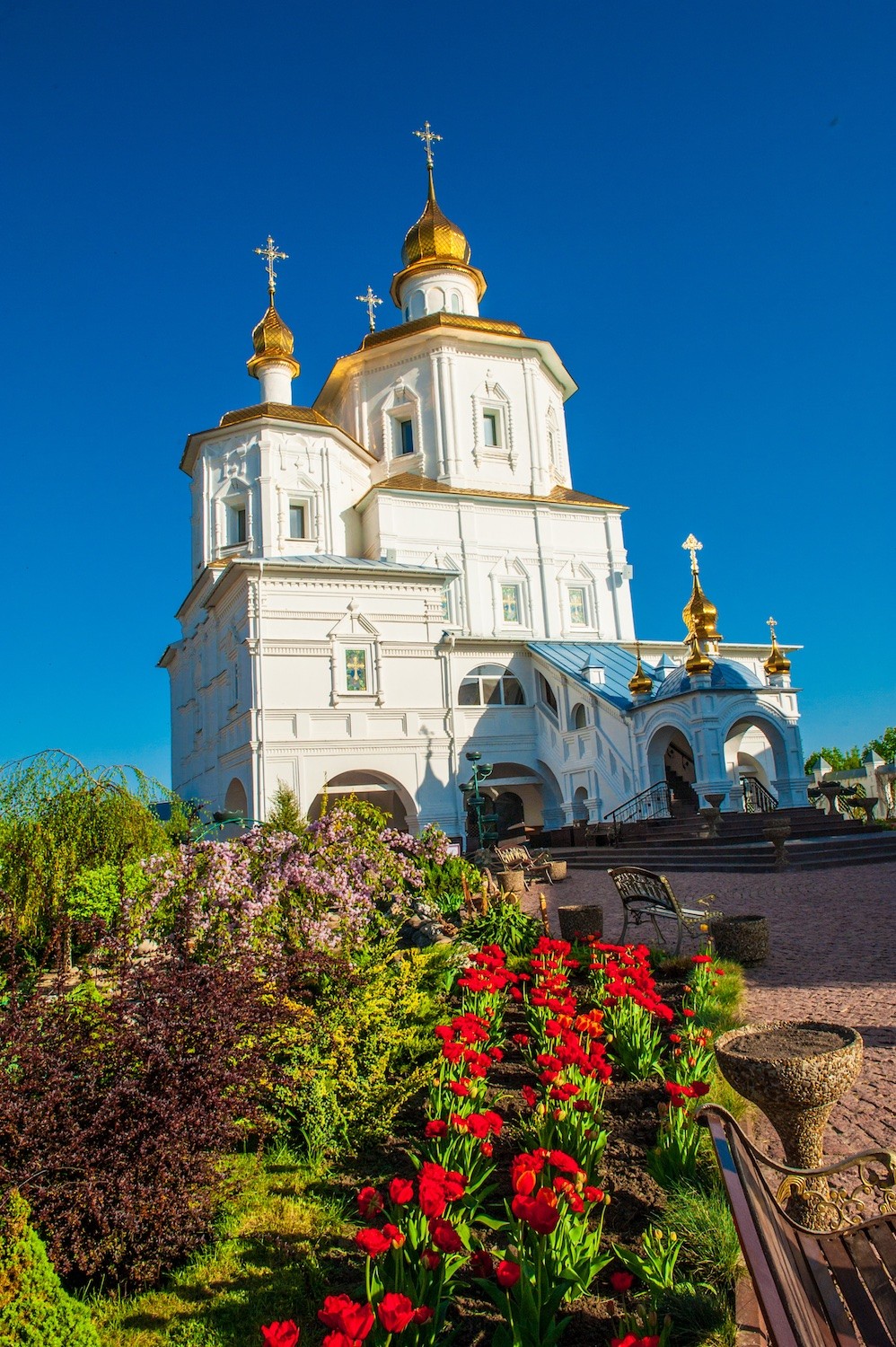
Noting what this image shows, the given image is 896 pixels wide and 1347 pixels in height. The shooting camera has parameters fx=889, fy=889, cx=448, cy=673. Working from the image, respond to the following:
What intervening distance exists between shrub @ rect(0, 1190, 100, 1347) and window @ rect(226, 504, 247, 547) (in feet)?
85.1

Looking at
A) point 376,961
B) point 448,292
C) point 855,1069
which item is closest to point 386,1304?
point 855,1069

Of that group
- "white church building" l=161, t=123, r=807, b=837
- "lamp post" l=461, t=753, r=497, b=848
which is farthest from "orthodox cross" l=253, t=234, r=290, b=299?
"lamp post" l=461, t=753, r=497, b=848

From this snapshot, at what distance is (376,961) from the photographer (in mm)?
6121

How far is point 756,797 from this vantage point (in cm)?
2116

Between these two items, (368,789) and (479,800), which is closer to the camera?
(479,800)

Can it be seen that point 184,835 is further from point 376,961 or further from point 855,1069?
point 855,1069

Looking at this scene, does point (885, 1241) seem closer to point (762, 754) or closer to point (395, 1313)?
point (395, 1313)

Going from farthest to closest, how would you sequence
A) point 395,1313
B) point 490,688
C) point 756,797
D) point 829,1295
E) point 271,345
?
point 271,345, point 490,688, point 756,797, point 829,1295, point 395,1313

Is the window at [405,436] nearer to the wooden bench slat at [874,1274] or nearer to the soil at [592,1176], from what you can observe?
the soil at [592,1176]

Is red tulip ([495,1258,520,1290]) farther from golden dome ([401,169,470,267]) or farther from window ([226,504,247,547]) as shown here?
golden dome ([401,169,470,267])

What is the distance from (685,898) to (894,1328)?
31.4ft

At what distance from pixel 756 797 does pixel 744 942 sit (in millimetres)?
14795

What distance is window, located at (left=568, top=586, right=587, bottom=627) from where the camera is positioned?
94.0ft

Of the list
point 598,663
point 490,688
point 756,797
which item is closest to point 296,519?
point 490,688
